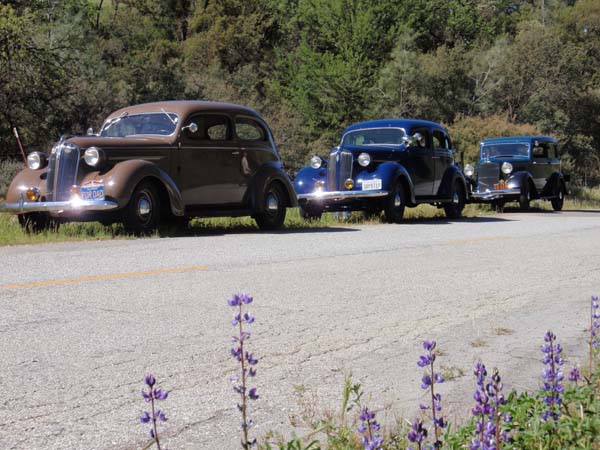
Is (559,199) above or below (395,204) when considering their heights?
below

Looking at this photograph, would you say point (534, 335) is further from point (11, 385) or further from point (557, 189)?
point (557, 189)

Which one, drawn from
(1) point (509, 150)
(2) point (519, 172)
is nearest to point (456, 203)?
(2) point (519, 172)

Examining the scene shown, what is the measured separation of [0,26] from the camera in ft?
72.0

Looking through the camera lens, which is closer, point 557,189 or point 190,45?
point 557,189

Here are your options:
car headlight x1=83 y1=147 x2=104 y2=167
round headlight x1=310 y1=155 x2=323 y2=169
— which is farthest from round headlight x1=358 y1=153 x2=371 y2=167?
car headlight x1=83 y1=147 x2=104 y2=167

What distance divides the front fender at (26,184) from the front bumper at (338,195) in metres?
5.45

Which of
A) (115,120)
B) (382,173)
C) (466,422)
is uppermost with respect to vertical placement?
(115,120)

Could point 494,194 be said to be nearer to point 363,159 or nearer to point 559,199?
point 559,199

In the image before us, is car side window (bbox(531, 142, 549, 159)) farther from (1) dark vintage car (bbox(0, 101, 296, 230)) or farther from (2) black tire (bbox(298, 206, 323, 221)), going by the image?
(1) dark vintage car (bbox(0, 101, 296, 230))

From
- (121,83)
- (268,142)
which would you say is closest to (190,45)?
(121,83)

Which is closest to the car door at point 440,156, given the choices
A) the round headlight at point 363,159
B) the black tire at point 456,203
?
the black tire at point 456,203

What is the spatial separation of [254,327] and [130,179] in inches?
252

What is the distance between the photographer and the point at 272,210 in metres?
13.9

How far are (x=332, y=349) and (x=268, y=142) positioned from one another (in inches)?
381
